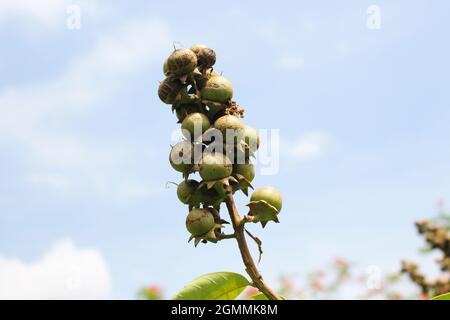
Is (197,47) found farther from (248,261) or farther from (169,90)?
(248,261)

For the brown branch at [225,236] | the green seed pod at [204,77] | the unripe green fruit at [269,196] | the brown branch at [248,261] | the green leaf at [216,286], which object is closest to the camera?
the brown branch at [248,261]

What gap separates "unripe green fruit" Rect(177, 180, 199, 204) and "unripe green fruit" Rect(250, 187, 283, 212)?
0.27m

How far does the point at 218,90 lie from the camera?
2734mm

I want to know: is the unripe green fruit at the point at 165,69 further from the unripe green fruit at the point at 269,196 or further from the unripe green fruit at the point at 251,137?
the unripe green fruit at the point at 269,196

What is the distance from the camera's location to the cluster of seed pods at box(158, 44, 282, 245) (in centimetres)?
259

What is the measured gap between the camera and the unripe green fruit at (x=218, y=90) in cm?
273

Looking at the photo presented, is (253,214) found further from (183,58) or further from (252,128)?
Result: (183,58)

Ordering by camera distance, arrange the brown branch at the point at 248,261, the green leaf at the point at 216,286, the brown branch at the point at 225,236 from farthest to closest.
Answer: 1. the green leaf at the point at 216,286
2. the brown branch at the point at 225,236
3. the brown branch at the point at 248,261

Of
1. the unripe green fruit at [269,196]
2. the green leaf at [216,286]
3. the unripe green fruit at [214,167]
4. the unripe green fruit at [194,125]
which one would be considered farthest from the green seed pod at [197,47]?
the green leaf at [216,286]

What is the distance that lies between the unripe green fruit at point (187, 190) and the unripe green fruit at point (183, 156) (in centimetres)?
6

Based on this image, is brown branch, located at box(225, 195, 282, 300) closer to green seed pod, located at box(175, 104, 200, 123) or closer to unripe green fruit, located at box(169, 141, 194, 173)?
unripe green fruit, located at box(169, 141, 194, 173)

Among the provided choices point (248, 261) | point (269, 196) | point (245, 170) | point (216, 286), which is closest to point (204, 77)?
point (245, 170)
